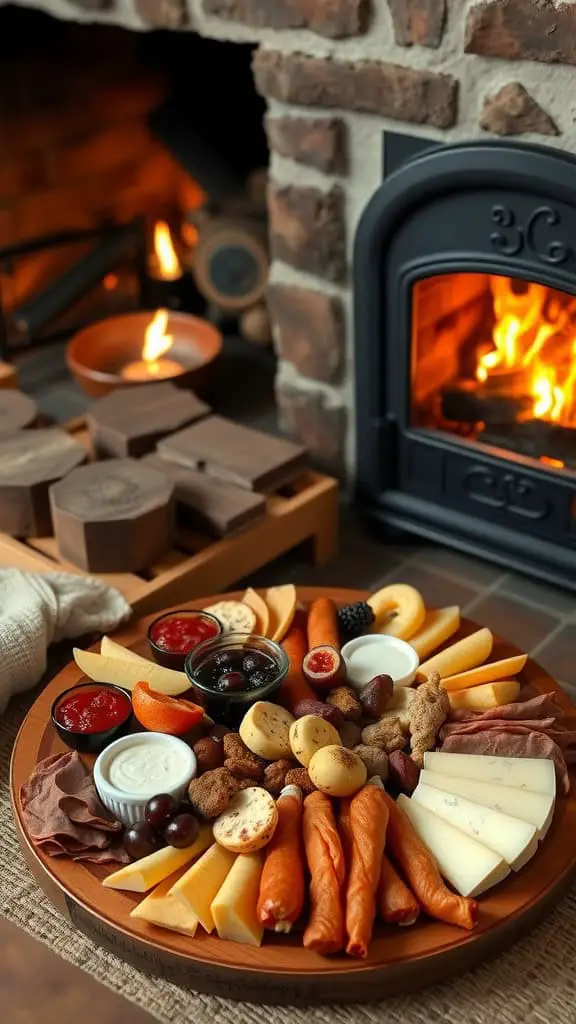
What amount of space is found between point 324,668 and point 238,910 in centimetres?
43

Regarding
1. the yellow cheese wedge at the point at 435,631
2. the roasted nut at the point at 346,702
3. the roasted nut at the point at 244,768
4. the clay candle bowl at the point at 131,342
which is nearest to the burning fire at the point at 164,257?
the clay candle bowl at the point at 131,342

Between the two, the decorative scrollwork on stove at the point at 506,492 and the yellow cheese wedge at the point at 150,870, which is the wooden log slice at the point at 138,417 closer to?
the decorative scrollwork on stove at the point at 506,492

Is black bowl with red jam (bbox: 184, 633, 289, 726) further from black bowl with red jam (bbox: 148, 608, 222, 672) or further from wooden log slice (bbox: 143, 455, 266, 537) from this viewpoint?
wooden log slice (bbox: 143, 455, 266, 537)

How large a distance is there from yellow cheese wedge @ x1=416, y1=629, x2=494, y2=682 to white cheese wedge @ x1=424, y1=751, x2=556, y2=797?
19cm

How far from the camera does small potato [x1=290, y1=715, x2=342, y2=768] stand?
1.57m

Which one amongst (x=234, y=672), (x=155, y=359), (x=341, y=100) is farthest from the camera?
(x=155, y=359)

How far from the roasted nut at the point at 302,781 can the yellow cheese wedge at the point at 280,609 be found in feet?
1.05

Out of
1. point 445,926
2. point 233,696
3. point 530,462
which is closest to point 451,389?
point 530,462

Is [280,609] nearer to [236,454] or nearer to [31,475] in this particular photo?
[236,454]

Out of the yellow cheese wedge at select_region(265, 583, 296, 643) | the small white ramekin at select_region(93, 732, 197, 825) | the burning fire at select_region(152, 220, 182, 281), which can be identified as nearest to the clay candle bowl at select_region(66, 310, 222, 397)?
the burning fire at select_region(152, 220, 182, 281)

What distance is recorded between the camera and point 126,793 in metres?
1.53

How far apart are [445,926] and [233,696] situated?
43 centimetres

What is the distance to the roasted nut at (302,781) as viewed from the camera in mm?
1562

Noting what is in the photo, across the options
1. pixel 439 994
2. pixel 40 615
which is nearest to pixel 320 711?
pixel 439 994
